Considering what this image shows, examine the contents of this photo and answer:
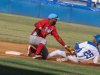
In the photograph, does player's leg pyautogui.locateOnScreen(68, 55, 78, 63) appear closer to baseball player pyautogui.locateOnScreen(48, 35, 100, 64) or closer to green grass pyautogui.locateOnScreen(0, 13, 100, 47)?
baseball player pyautogui.locateOnScreen(48, 35, 100, 64)

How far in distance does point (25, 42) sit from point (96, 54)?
221 inches

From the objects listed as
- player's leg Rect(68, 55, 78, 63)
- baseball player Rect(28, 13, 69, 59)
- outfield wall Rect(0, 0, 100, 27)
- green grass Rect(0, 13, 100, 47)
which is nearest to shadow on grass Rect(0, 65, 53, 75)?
baseball player Rect(28, 13, 69, 59)

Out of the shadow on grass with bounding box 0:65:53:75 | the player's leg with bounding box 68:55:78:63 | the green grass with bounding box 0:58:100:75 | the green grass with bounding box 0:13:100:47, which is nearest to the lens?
the shadow on grass with bounding box 0:65:53:75

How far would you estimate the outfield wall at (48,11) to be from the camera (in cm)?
3497

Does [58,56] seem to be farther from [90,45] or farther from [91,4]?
[91,4]

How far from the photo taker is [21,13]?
35.4 metres

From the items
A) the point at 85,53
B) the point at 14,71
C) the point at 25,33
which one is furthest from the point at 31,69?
the point at 25,33

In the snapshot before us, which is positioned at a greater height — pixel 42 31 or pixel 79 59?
pixel 42 31

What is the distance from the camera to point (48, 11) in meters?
35.4

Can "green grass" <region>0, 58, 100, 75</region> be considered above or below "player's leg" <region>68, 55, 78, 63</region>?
above

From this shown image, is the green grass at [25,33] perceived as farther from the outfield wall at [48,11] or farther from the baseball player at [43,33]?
the outfield wall at [48,11]

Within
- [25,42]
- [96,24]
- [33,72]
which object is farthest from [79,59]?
[96,24]

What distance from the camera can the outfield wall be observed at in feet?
115

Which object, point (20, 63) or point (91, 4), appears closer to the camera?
point (20, 63)
